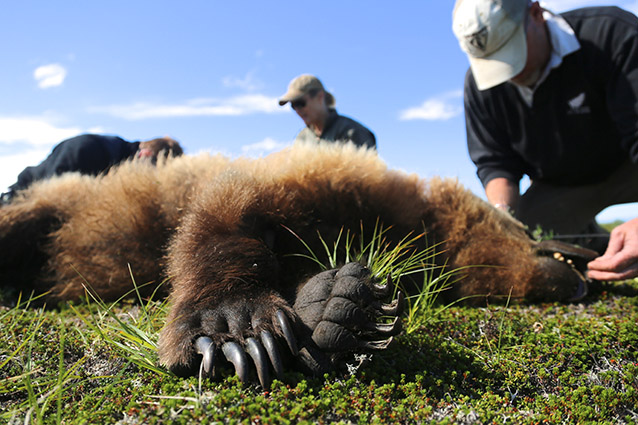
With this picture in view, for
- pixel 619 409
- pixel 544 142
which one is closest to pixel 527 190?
pixel 544 142

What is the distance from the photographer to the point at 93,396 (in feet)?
5.09

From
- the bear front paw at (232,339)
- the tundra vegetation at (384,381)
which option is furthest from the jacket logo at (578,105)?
the bear front paw at (232,339)

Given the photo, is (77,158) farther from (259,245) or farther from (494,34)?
(494,34)

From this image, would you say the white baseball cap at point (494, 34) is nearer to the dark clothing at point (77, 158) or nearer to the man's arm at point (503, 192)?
the man's arm at point (503, 192)

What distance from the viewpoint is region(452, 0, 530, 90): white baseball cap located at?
3730 millimetres

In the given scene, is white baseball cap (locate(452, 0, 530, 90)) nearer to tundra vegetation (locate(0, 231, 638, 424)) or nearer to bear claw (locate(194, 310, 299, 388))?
tundra vegetation (locate(0, 231, 638, 424))

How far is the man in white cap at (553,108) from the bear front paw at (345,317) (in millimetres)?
2516

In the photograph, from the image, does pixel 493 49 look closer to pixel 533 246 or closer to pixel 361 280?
pixel 533 246

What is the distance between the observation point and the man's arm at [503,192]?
166 inches

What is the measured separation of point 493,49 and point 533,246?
1.80 metres

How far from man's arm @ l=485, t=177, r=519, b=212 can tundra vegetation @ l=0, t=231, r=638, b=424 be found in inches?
75.2

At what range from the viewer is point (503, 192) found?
4270 mm

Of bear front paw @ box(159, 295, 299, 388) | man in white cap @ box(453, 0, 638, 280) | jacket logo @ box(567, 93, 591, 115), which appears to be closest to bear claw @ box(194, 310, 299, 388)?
bear front paw @ box(159, 295, 299, 388)

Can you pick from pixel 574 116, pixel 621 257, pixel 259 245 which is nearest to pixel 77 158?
pixel 259 245
